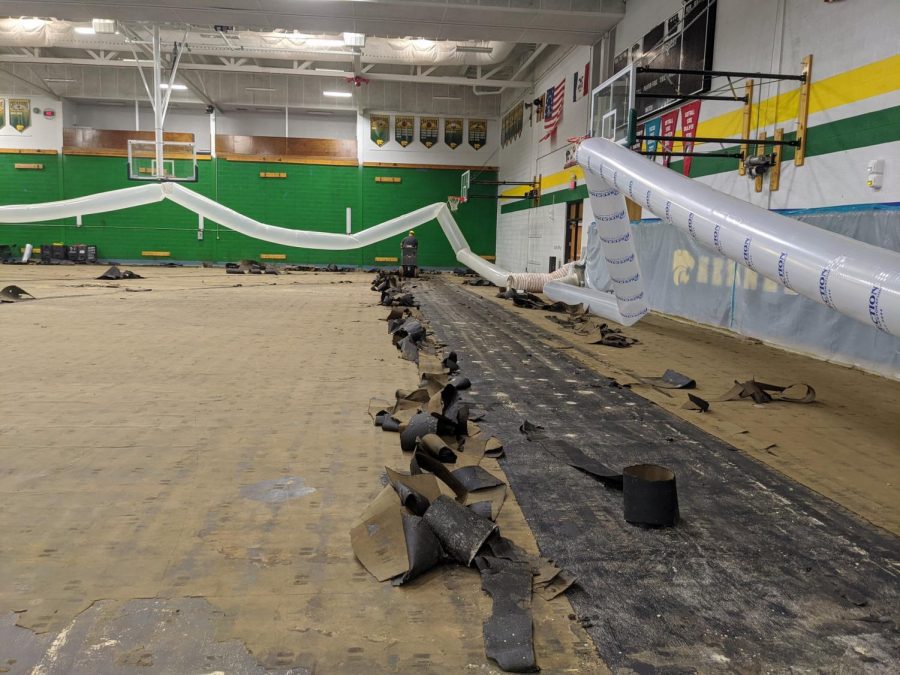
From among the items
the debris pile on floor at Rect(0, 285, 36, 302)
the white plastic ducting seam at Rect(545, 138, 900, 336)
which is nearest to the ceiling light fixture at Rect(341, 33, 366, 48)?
the debris pile on floor at Rect(0, 285, 36, 302)

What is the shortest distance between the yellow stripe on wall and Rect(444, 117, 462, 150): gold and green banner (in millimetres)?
14747

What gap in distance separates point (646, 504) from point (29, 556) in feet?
7.64

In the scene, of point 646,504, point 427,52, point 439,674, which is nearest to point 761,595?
point 646,504

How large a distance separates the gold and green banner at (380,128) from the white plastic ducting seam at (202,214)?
5.21 m

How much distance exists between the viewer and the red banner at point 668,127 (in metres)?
10.4

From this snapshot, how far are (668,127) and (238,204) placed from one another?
16287mm

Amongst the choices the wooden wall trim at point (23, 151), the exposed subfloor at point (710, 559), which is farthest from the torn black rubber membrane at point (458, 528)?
the wooden wall trim at point (23, 151)

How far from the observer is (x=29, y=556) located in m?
2.28

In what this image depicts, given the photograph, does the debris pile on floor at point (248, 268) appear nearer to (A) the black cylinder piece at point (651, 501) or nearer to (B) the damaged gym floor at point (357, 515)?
(B) the damaged gym floor at point (357, 515)

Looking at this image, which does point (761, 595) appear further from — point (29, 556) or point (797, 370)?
point (797, 370)

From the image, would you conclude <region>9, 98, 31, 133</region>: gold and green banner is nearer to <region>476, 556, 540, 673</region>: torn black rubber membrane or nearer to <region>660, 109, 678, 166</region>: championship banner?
<region>660, 109, 678, 166</region>: championship banner

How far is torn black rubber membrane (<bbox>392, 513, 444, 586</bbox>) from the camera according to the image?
220 centimetres

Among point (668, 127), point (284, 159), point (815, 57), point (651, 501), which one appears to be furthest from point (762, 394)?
point (284, 159)

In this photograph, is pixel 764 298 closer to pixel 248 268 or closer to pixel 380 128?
pixel 248 268
